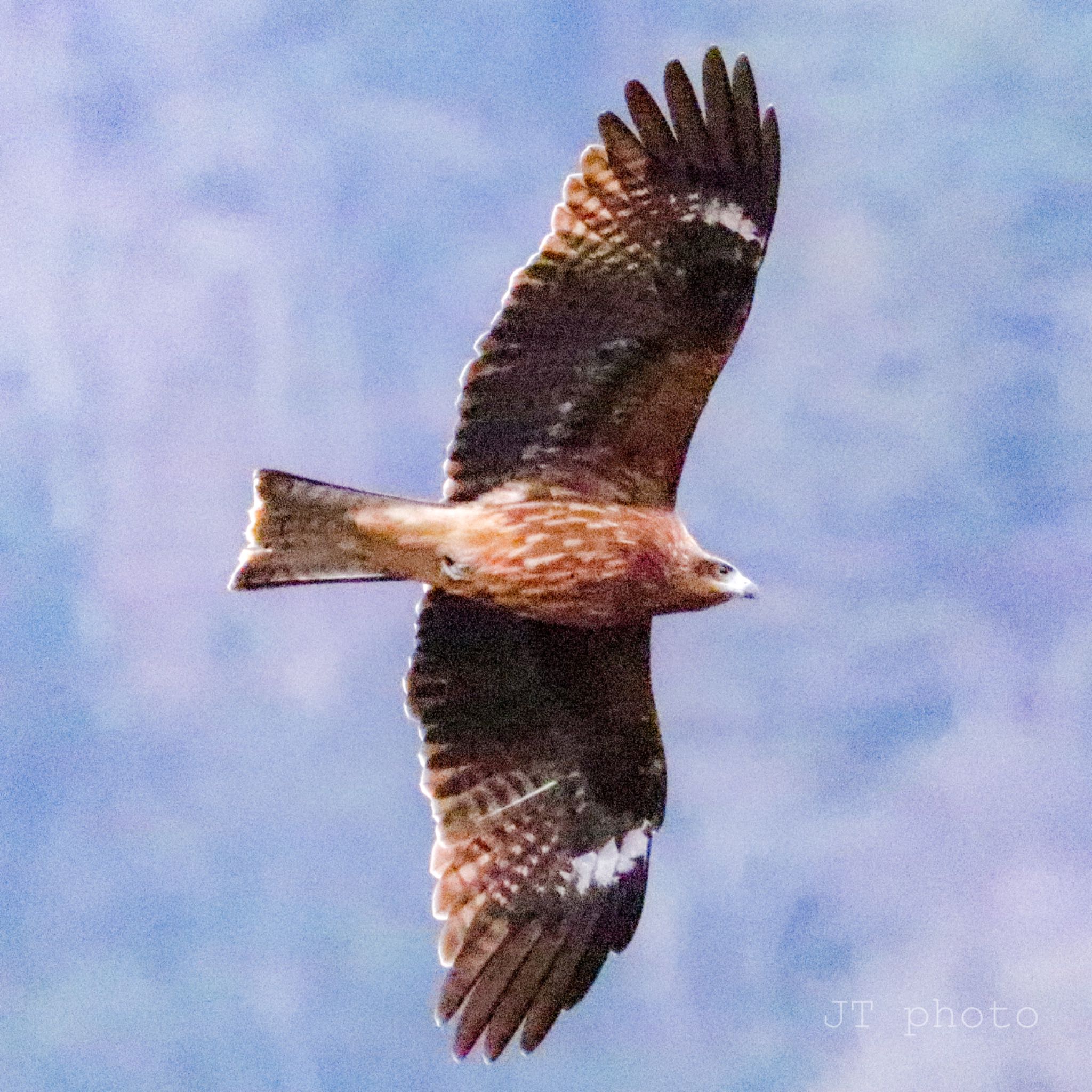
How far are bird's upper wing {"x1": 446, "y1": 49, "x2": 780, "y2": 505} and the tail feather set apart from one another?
502 millimetres

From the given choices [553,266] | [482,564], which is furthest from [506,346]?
[482,564]

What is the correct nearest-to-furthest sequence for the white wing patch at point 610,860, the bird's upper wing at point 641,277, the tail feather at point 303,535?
the bird's upper wing at point 641,277
the tail feather at point 303,535
the white wing patch at point 610,860

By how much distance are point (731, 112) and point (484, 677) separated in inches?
99.5

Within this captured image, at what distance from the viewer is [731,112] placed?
8.07 m

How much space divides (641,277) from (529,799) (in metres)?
2.35

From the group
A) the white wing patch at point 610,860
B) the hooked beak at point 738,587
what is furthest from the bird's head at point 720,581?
the white wing patch at point 610,860

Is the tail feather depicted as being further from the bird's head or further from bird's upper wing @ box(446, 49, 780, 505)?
the bird's head

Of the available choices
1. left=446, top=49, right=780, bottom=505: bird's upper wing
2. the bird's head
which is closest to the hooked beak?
the bird's head

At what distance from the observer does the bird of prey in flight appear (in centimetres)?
814

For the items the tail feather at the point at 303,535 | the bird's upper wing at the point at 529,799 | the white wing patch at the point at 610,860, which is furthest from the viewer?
the white wing patch at the point at 610,860

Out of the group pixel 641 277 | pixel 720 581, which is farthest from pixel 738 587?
pixel 641 277

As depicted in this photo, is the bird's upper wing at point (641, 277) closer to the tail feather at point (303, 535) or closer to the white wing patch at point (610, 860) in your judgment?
→ the tail feather at point (303, 535)

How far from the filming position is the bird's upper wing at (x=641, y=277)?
26.5ft

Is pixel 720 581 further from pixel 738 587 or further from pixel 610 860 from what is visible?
pixel 610 860
